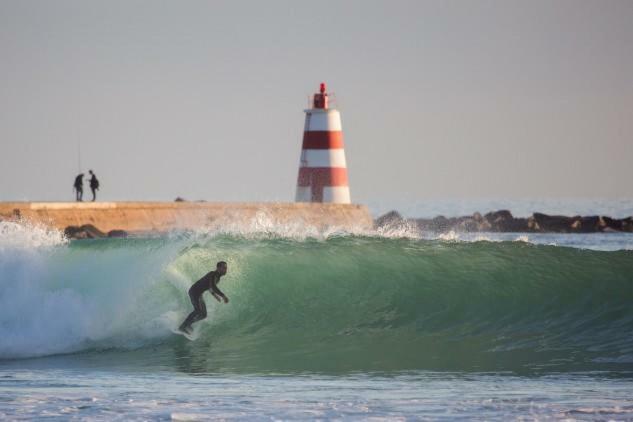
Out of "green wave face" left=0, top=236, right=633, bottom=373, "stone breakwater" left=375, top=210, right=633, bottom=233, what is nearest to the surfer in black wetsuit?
"green wave face" left=0, top=236, right=633, bottom=373

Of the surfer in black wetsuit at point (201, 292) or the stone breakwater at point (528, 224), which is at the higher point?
the stone breakwater at point (528, 224)

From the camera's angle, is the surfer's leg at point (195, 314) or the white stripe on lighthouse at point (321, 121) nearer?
the surfer's leg at point (195, 314)

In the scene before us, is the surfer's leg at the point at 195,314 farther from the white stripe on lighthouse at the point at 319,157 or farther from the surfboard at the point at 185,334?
the white stripe on lighthouse at the point at 319,157

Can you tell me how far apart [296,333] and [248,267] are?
251 cm

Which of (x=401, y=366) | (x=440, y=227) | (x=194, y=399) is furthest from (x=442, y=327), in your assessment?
(x=440, y=227)

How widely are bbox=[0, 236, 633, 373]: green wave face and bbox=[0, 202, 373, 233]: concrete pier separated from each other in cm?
882

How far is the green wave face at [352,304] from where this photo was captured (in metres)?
13.6

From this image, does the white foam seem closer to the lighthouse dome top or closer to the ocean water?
the ocean water

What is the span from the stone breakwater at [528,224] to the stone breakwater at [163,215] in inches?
361

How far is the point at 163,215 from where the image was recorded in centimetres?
3123

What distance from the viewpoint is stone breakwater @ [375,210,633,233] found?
1718 inches

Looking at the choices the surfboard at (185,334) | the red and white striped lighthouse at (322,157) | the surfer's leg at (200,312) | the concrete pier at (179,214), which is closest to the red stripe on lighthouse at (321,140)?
the red and white striped lighthouse at (322,157)

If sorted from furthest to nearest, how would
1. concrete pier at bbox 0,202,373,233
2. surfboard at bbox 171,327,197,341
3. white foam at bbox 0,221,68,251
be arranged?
concrete pier at bbox 0,202,373,233, white foam at bbox 0,221,68,251, surfboard at bbox 171,327,197,341

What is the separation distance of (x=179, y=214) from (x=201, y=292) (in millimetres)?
17387
